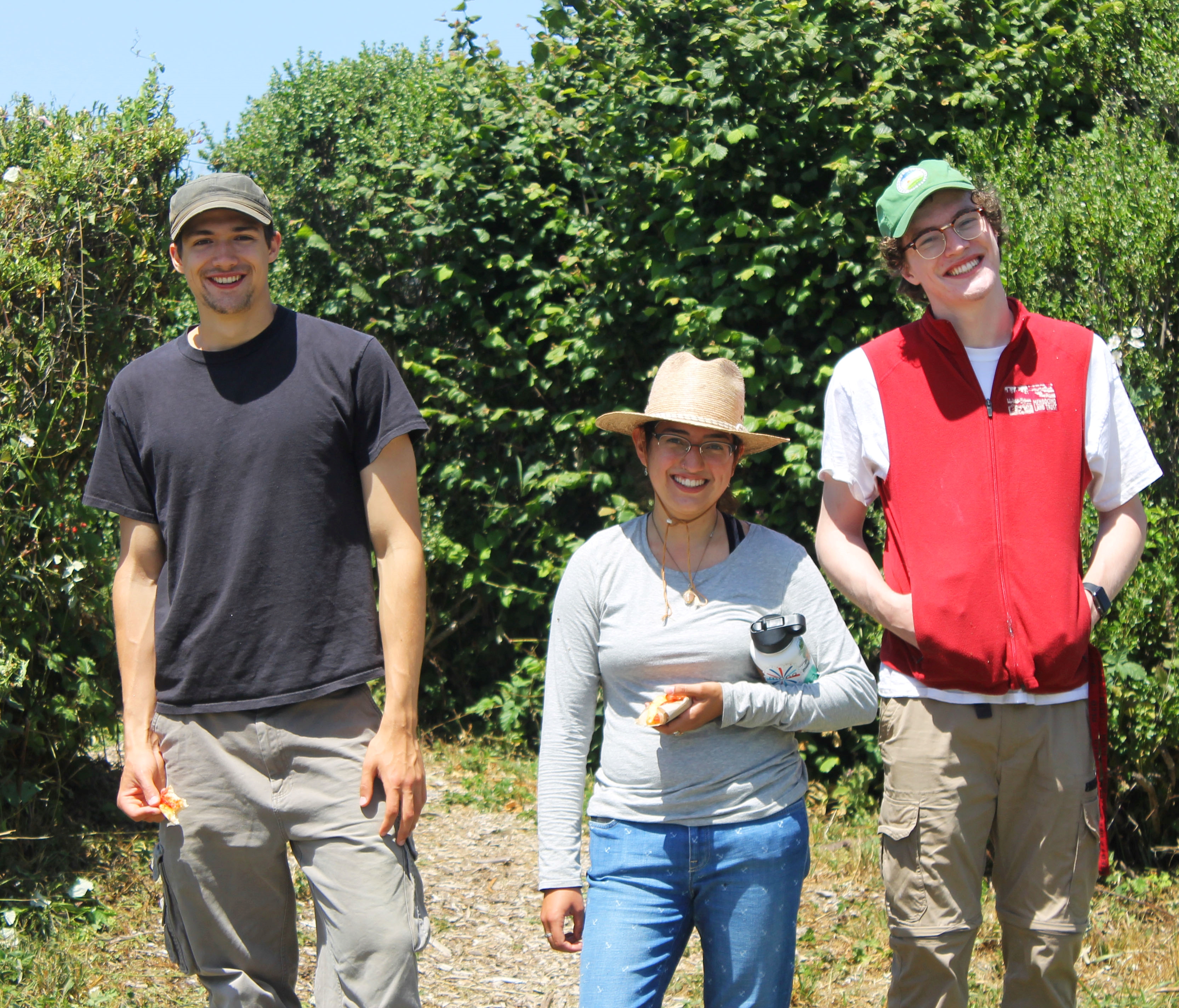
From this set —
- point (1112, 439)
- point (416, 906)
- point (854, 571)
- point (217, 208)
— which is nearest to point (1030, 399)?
Answer: point (1112, 439)

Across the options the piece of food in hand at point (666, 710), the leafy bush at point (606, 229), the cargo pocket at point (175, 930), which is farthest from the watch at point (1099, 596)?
the cargo pocket at point (175, 930)

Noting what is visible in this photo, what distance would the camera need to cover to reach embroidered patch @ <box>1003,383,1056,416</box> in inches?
104

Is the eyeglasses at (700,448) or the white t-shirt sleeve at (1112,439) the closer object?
the eyeglasses at (700,448)

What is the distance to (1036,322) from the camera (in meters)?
2.76

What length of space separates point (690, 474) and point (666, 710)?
1.70 ft

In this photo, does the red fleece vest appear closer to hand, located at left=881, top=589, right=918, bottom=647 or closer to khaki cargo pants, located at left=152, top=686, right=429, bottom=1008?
hand, located at left=881, top=589, right=918, bottom=647

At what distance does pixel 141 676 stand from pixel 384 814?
68 cm

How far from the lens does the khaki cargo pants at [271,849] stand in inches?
100

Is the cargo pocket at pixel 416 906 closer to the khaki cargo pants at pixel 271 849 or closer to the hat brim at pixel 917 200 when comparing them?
the khaki cargo pants at pixel 271 849

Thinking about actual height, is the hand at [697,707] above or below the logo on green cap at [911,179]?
below

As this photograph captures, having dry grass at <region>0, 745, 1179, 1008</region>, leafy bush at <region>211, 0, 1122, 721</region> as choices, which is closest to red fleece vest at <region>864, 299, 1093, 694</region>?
dry grass at <region>0, 745, 1179, 1008</region>

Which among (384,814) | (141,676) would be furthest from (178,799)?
(384,814)

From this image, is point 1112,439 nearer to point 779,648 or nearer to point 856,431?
point 856,431

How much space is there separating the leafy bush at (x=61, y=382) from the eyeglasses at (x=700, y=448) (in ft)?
8.70
